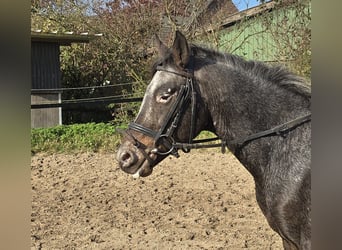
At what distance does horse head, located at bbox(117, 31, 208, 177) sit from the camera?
2326 mm

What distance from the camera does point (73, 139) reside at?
29.3ft

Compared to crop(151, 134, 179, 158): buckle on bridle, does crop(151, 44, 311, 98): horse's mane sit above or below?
above

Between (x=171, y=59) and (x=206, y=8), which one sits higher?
(x=206, y=8)

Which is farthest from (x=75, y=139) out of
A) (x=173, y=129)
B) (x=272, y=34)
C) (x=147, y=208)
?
(x=173, y=129)

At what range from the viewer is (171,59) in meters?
2.39

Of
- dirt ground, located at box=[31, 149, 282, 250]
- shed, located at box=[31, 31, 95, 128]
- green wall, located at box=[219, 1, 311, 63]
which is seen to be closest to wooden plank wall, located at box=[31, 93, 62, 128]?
shed, located at box=[31, 31, 95, 128]

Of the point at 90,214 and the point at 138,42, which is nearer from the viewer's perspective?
the point at 90,214

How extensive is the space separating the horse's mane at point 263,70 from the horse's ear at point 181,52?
11 cm

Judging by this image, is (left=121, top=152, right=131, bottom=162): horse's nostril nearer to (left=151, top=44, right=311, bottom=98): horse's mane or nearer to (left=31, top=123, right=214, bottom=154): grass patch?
(left=151, top=44, right=311, bottom=98): horse's mane

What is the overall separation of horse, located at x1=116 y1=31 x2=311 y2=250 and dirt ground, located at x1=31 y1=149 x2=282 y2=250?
5.93 feet

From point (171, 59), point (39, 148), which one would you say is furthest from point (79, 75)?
point (171, 59)
